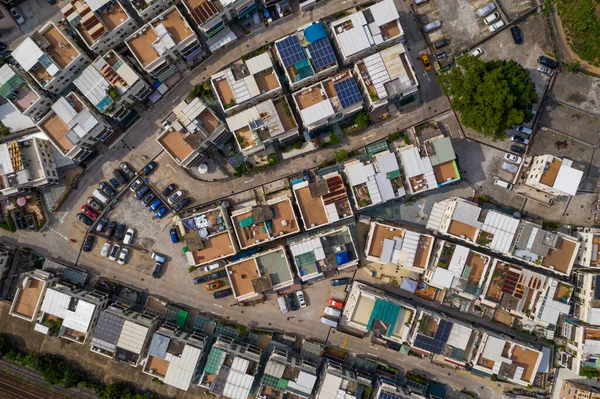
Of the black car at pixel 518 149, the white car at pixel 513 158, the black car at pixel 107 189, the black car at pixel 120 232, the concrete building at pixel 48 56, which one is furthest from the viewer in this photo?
the black car at pixel 120 232

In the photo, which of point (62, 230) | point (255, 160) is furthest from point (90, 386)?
point (255, 160)

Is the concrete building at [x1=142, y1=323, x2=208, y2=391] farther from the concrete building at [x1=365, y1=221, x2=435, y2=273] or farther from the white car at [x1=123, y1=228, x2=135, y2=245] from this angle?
the concrete building at [x1=365, y1=221, x2=435, y2=273]

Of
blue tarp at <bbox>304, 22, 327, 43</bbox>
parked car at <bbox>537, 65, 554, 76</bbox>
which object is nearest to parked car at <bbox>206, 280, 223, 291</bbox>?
blue tarp at <bbox>304, 22, 327, 43</bbox>

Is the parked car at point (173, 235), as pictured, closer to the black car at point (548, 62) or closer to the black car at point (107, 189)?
the black car at point (107, 189)

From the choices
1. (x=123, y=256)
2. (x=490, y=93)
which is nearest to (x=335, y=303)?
(x=123, y=256)

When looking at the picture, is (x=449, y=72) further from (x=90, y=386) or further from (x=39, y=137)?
(x=90, y=386)

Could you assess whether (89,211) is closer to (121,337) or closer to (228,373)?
(121,337)

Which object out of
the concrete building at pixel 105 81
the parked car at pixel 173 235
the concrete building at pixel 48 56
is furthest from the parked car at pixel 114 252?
the concrete building at pixel 48 56
